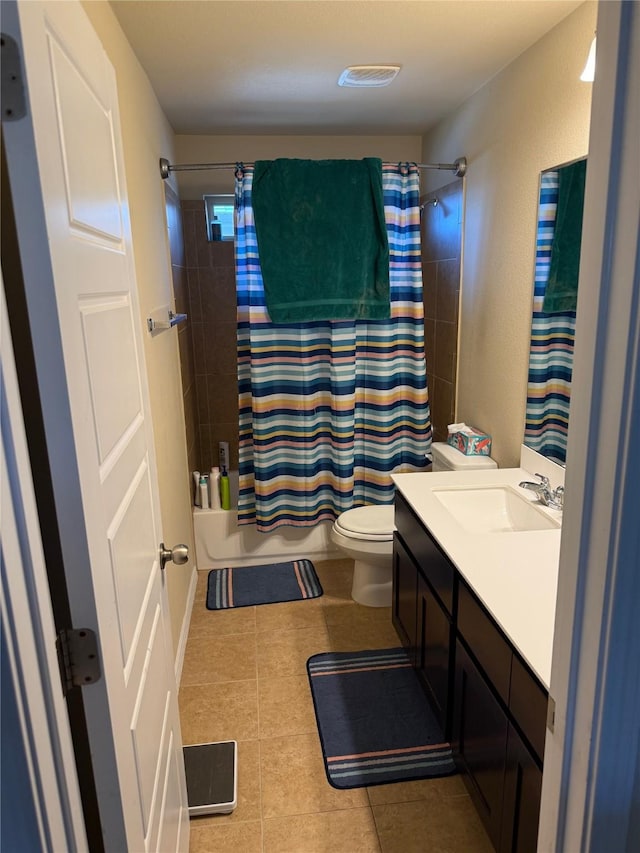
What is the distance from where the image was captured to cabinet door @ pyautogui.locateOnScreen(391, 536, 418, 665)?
2.34 m

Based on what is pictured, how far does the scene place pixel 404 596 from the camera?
2.48 metres

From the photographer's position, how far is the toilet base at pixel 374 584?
2943mm

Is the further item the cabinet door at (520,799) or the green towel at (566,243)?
the green towel at (566,243)

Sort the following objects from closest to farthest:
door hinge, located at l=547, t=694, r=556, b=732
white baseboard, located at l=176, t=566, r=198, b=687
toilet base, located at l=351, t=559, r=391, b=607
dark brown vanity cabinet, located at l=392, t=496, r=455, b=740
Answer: door hinge, located at l=547, t=694, r=556, b=732 < dark brown vanity cabinet, located at l=392, t=496, r=455, b=740 < white baseboard, located at l=176, t=566, r=198, b=687 < toilet base, located at l=351, t=559, r=391, b=607

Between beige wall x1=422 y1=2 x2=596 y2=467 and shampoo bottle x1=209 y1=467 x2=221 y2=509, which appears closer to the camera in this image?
beige wall x1=422 y1=2 x2=596 y2=467

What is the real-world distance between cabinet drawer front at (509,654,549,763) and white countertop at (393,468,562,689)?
0.05 meters

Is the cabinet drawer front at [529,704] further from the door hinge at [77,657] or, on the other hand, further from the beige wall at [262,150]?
the beige wall at [262,150]

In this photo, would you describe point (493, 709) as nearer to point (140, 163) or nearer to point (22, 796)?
point (22, 796)

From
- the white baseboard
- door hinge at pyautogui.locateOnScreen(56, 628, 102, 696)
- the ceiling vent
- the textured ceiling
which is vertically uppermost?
the textured ceiling

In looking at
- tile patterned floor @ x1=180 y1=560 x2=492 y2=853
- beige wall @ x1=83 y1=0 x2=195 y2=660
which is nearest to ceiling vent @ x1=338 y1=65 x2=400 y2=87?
beige wall @ x1=83 y1=0 x2=195 y2=660

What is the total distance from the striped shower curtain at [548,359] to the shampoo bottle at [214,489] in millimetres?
1739

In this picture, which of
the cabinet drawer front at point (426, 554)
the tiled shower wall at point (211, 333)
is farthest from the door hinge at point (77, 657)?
the tiled shower wall at point (211, 333)

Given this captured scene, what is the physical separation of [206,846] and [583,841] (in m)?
1.34

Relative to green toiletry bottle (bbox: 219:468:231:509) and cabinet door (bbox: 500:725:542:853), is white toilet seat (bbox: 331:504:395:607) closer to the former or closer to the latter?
green toiletry bottle (bbox: 219:468:231:509)
